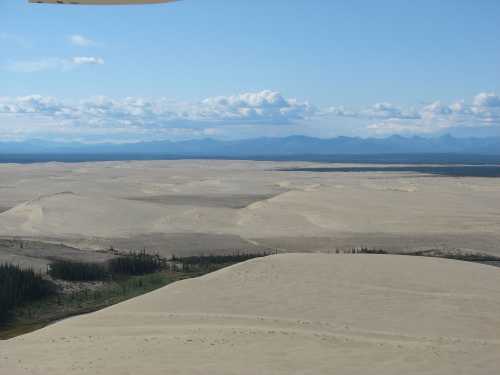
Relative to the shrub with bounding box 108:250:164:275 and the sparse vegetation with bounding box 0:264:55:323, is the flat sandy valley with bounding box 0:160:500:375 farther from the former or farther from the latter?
the sparse vegetation with bounding box 0:264:55:323

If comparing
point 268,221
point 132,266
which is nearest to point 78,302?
point 132,266

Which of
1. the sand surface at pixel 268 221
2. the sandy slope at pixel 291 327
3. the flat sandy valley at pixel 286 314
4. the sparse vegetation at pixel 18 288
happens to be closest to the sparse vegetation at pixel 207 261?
the flat sandy valley at pixel 286 314

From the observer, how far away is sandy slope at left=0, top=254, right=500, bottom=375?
787 centimetres

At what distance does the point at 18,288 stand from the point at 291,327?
675 centimetres

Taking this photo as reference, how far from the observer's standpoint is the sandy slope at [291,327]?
7867mm

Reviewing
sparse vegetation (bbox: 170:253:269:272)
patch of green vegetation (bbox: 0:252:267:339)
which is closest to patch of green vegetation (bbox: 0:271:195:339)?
patch of green vegetation (bbox: 0:252:267:339)

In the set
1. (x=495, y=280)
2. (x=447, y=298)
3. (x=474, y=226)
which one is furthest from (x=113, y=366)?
(x=474, y=226)

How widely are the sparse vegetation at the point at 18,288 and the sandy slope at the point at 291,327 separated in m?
2.87

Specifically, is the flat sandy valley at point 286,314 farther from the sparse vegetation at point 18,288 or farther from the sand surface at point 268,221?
the sparse vegetation at point 18,288

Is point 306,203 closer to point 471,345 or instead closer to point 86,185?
point 86,185

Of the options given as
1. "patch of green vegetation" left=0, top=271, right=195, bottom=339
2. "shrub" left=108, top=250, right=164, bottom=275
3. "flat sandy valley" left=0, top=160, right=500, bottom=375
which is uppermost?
"flat sandy valley" left=0, top=160, right=500, bottom=375

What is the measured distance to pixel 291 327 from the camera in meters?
9.82

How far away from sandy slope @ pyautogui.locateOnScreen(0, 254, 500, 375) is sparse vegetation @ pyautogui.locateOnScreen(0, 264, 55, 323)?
287 centimetres

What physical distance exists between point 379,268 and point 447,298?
2.66m
